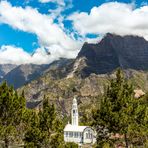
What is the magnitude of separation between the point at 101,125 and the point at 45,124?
10.8 m

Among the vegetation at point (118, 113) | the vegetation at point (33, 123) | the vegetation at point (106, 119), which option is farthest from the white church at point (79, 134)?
the vegetation at point (118, 113)

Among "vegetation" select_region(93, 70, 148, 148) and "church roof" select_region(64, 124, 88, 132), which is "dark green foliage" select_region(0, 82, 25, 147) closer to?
"vegetation" select_region(93, 70, 148, 148)

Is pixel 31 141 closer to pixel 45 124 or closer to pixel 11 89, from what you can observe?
pixel 45 124

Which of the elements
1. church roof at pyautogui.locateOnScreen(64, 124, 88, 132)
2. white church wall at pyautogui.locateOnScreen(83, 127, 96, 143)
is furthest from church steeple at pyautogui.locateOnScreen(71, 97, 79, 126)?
white church wall at pyautogui.locateOnScreen(83, 127, 96, 143)

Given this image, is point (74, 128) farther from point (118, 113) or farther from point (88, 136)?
point (118, 113)

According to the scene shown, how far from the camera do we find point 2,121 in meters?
62.2

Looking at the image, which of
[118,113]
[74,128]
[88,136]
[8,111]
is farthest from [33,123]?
[74,128]

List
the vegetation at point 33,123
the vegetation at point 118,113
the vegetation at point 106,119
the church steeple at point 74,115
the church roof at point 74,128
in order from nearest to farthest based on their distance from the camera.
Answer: the vegetation at point 118,113 < the vegetation at point 106,119 < the vegetation at point 33,123 < the church roof at point 74,128 < the church steeple at point 74,115

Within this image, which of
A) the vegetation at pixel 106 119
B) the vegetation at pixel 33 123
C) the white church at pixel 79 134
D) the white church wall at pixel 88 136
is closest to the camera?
the vegetation at pixel 106 119

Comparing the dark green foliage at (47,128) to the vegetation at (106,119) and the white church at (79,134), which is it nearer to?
the vegetation at (106,119)

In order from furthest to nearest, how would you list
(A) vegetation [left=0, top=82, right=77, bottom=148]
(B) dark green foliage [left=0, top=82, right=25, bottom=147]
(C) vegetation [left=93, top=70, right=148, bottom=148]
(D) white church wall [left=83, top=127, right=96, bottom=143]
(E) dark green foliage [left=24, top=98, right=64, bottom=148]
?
(D) white church wall [left=83, top=127, right=96, bottom=143], (B) dark green foliage [left=0, top=82, right=25, bottom=147], (A) vegetation [left=0, top=82, right=77, bottom=148], (E) dark green foliage [left=24, top=98, right=64, bottom=148], (C) vegetation [left=93, top=70, right=148, bottom=148]

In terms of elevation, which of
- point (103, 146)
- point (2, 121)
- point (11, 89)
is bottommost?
point (103, 146)

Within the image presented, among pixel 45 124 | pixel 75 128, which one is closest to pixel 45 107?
pixel 45 124

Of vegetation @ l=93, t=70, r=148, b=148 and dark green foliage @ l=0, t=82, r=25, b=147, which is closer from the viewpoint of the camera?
vegetation @ l=93, t=70, r=148, b=148
